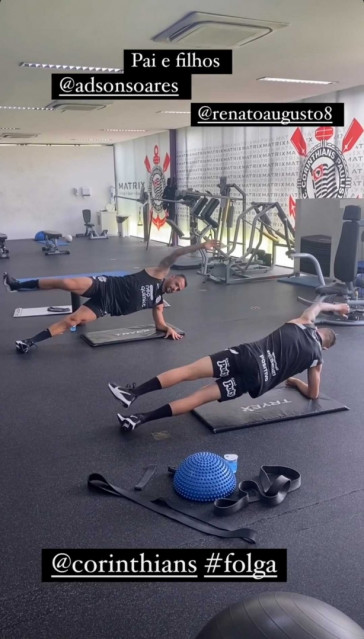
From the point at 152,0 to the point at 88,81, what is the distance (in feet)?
6.05

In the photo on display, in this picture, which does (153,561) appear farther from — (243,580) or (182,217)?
(182,217)

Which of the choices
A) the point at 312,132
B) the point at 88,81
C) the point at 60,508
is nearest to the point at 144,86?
the point at 88,81

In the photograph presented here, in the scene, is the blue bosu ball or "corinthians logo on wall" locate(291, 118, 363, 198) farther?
"corinthians logo on wall" locate(291, 118, 363, 198)

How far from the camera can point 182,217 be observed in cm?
1134

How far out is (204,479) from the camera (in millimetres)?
2250

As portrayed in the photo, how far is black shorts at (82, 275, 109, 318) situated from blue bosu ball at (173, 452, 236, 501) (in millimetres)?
2161

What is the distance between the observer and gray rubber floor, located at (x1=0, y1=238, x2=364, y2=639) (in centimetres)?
167

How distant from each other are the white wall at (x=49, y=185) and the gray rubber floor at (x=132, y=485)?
9559 millimetres

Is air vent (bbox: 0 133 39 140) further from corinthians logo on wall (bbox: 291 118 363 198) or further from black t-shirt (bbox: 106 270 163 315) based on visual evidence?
black t-shirt (bbox: 106 270 163 315)

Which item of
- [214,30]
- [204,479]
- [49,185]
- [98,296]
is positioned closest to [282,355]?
[204,479]

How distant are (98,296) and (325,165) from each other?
4324mm

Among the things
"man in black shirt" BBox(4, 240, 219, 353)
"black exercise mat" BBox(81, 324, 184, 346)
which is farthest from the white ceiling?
"black exercise mat" BBox(81, 324, 184, 346)

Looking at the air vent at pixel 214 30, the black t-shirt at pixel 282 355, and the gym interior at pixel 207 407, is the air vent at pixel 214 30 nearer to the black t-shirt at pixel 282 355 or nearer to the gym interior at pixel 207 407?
the gym interior at pixel 207 407

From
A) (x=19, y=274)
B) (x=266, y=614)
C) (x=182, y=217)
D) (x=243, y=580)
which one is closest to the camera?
(x=266, y=614)
